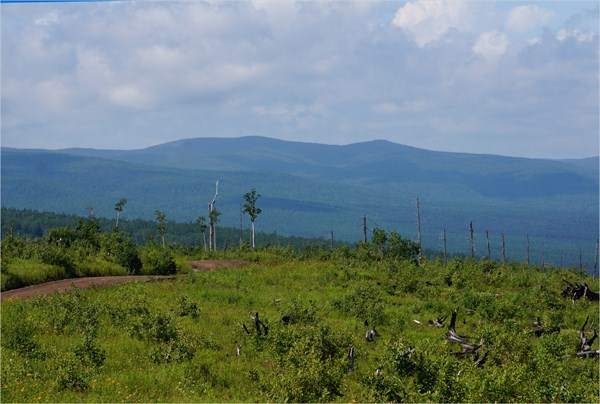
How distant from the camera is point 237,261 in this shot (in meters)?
41.0

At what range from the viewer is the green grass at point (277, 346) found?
39.7 feet

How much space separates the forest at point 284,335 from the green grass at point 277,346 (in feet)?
0.16

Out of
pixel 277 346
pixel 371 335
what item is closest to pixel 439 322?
pixel 371 335

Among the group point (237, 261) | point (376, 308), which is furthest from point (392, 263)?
point (376, 308)

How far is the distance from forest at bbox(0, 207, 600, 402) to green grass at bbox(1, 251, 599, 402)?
5 cm

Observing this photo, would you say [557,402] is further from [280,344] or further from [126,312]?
[126,312]

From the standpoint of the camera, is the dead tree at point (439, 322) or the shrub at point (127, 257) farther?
the shrub at point (127, 257)

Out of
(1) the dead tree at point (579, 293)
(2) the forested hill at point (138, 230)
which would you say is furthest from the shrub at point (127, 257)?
(2) the forested hill at point (138, 230)

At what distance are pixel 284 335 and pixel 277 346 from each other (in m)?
0.33

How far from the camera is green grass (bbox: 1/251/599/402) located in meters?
12.1

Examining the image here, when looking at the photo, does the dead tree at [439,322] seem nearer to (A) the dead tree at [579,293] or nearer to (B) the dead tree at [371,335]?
(B) the dead tree at [371,335]

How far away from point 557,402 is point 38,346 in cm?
1207

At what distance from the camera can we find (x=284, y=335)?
53.0 ft

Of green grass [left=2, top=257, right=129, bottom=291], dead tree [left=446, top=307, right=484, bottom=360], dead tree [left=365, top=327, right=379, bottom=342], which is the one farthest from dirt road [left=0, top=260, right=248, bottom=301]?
dead tree [left=446, top=307, right=484, bottom=360]
